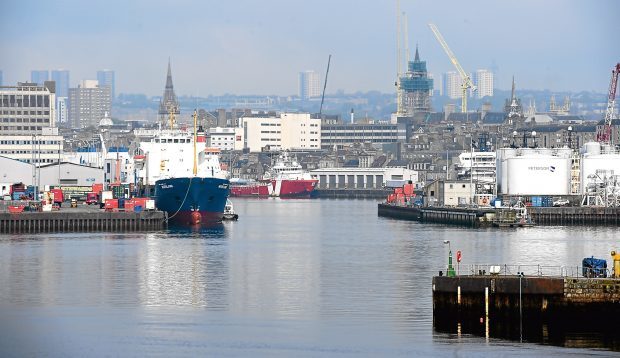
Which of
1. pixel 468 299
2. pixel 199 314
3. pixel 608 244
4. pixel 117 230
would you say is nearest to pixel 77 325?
pixel 199 314

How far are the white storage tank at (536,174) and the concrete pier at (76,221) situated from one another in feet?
118

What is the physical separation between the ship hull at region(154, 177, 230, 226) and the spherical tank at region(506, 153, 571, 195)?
90.4ft

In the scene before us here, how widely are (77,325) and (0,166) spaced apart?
279 ft

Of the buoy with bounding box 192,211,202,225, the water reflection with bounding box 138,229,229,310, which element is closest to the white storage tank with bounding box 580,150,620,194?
the buoy with bounding box 192,211,202,225

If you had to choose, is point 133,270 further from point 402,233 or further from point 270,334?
point 402,233

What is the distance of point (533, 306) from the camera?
4597 centimetres

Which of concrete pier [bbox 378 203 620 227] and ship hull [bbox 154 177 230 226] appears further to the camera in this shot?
concrete pier [bbox 378 203 620 227]

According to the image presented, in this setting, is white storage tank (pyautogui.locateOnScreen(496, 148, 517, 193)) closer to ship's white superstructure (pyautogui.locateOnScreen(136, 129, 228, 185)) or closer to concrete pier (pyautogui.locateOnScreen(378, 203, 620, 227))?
concrete pier (pyautogui.locateOnScreen(378, 203, 620, 227))

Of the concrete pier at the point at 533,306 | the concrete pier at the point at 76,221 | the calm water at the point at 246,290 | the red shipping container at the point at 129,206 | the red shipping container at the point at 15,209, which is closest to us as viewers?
the calm water at the point at 246,290

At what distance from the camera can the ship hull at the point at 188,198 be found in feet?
339

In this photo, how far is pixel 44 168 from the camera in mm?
133625

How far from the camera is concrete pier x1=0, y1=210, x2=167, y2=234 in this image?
3740 inches

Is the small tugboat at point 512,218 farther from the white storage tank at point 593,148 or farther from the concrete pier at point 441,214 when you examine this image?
the white storage tank at point 593,148

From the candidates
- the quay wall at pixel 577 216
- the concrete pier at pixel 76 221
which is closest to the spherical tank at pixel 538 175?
the quay wall at pixel 577 216
